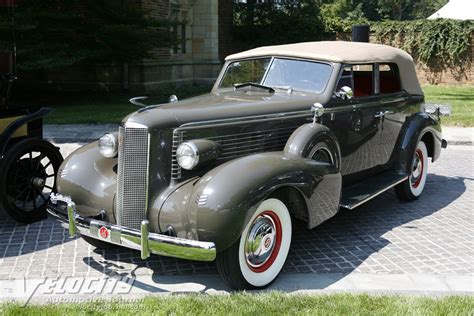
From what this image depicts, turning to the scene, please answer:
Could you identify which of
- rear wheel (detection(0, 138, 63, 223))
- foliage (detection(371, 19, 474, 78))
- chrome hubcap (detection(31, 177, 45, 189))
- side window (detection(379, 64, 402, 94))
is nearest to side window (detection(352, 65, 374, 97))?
side window (detection(379, 64, 402, 94))

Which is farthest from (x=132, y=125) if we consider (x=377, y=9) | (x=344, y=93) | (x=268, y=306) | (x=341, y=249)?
(x=377, y=9)

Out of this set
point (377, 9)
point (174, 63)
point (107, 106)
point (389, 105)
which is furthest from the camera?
point (377, 9)

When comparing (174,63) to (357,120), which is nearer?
(357,120)

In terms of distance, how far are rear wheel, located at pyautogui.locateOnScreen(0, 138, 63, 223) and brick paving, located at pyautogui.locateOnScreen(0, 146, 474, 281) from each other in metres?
0.17

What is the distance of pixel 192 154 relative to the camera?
3930 mm

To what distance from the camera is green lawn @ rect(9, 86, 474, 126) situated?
40.7ft

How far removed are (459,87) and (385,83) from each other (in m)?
17.5

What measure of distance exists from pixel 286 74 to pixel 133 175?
2.21m

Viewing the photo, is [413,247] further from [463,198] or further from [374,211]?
[463,198]

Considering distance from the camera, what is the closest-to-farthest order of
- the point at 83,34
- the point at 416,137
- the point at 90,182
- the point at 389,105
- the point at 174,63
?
the point at 90,182, the point at 389,105, the point at 416,137, the point at 83,34, the point at 174,63

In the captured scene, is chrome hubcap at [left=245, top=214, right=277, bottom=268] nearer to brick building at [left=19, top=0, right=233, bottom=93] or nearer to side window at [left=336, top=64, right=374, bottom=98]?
side window at [left=336, top=64, right=374, bottom=98]

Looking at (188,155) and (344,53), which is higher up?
(344,53)

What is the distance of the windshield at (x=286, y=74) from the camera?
17.6ft

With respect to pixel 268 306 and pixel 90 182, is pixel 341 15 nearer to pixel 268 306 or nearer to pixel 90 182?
pixel 90 182
